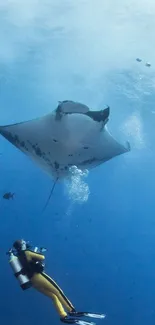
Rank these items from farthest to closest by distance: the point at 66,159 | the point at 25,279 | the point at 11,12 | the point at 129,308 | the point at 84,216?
the point at 84,216 → the point at 129,308 → the point at 11,12 → the point at 66,159 → the point at 25,279

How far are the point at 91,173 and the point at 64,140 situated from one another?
27.8 m

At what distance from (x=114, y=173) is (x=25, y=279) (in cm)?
2651

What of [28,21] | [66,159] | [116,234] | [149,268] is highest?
[28,21]

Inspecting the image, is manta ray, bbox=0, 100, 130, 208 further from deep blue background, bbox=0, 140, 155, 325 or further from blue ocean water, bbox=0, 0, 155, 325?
deep blue background, bbox=0, 140, 155, 325

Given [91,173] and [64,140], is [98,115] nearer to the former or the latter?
[64,140]

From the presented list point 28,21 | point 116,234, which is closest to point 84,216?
point 116,234

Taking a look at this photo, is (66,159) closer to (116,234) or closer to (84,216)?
(84,216)

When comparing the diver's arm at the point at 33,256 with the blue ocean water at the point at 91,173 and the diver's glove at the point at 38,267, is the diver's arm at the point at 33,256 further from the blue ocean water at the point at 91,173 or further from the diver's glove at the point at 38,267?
the blue ocean water at the point at 91,173

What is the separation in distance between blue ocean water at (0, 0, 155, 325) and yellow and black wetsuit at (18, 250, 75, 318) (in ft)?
42.2

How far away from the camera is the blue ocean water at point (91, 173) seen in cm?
1733

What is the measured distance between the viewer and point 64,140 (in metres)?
7.88

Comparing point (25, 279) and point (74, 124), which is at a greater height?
point (74, 124)

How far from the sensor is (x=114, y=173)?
33188 millimetres

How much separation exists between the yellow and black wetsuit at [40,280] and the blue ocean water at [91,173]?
42.2 feet
